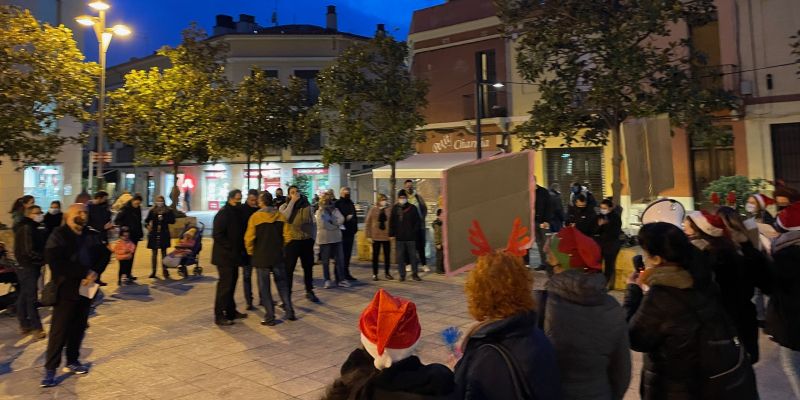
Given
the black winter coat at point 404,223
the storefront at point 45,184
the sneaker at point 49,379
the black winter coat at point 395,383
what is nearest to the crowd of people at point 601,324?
the black winter coat at point 395,383

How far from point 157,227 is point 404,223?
16.1ft

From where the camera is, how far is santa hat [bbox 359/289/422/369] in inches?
64.5

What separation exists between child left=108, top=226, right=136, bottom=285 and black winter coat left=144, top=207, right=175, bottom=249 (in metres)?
0.35

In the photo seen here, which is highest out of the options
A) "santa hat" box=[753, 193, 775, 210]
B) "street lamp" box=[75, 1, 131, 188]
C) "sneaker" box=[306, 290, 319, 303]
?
"street lamp" box=[75, 1, 131, 188]

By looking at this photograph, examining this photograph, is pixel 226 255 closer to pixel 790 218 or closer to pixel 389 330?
pixel 389 330

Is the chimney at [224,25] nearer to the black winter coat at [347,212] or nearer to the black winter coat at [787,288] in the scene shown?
the black winter coat at [347,212]

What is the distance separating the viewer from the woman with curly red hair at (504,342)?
1797 millimetres

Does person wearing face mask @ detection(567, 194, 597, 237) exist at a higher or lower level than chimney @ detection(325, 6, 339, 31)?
lower

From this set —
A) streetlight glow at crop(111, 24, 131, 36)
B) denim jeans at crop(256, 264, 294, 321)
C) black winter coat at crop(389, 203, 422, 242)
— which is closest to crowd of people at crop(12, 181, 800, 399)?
denim jeans at crop(256, 264, 294, 321)

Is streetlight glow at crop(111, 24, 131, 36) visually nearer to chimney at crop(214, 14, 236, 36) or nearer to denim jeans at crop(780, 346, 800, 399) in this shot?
denim jeans at crop(780, 346, 800, 399)

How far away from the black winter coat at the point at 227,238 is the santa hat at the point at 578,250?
17.1 feet

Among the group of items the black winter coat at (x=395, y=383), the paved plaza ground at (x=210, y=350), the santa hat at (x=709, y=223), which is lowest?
the paved plaza ground at (x=210, y=350)

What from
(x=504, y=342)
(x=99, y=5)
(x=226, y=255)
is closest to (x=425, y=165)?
(x=99, y=5)

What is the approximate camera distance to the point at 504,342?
187cm
